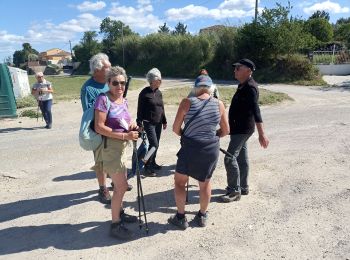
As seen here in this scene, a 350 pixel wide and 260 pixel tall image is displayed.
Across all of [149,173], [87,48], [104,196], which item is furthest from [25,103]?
[87,48]

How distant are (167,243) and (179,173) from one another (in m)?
0.75

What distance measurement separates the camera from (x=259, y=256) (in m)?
3.74

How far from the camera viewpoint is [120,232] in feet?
13.5

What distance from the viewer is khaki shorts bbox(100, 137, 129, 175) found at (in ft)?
13.1

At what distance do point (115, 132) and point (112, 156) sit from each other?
0.94 ft

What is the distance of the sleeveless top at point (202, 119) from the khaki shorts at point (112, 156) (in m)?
0.75

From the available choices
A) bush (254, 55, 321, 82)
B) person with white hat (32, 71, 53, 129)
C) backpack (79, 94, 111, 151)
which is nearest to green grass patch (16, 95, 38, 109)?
person with white hat (32, 71, 53, 129)

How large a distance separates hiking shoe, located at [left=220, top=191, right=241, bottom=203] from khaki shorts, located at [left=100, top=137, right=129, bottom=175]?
1638 mm

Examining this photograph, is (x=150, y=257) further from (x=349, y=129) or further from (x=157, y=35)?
(x=157, y=35)

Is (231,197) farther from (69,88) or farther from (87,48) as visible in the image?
(87,48)

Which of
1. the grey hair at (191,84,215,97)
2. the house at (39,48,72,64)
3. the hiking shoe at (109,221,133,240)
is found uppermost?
the house at (39,48,72,64)

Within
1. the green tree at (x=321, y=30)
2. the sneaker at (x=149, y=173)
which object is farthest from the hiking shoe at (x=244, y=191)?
the green tree at (x=321, y=30)

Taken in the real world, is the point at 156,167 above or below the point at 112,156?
below

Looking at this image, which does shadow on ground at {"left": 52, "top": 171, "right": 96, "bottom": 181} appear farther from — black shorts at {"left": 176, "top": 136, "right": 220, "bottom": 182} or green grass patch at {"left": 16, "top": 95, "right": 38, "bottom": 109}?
green grass patch at {"left": 16, "top": 95, "right": 38, "bottom": 109}
